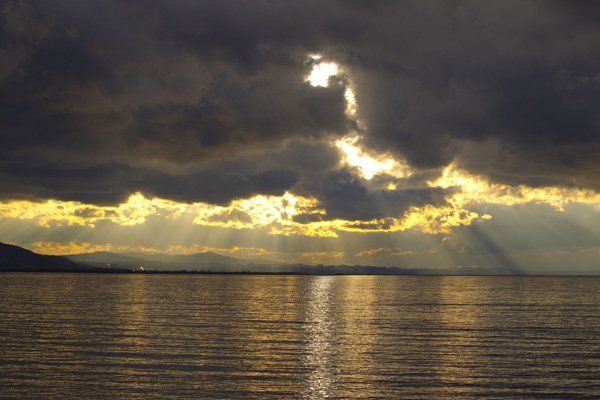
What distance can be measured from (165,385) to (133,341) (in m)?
21.4

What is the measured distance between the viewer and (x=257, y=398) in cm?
3828

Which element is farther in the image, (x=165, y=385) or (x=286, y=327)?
(x=286, y=327)

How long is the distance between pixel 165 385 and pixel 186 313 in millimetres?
55844

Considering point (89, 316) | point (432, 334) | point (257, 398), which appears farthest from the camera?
point (89, 316)

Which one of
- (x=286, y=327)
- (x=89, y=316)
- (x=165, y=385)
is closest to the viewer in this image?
(x=165, y=385)

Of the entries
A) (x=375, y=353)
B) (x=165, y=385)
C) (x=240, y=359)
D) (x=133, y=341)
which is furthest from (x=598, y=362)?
(x=133, y=341)

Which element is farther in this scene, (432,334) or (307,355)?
(432,334)

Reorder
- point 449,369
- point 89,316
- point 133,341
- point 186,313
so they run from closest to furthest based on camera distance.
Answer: point 449,369 → point 133,341 → point 89,316 → point 186,313

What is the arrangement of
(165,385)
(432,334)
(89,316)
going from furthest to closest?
(89,316), (432,334), (165,385)

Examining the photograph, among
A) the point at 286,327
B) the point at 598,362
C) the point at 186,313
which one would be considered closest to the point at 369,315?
the point at 286,327

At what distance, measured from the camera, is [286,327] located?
79625 millimetres

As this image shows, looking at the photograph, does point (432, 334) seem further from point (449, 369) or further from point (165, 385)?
point (165, 385)

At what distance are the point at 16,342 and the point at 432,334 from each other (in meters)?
45.6

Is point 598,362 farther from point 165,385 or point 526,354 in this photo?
point 165,385
